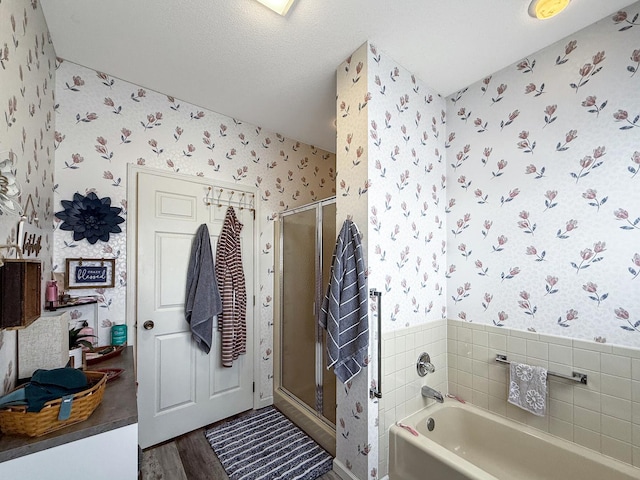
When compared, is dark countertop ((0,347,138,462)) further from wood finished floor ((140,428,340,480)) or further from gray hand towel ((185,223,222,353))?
wood finished floor ((140,428,340,480))

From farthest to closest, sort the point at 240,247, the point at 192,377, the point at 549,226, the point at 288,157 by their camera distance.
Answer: the point at 288,157
the point at 240,247
the point at 192,377
the point at 549,226

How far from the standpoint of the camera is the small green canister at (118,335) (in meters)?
1.85

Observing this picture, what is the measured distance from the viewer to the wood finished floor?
5.81 feet

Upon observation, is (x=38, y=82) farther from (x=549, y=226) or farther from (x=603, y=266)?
(x=603, y=266)

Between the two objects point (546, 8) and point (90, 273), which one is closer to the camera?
point (546, 8)

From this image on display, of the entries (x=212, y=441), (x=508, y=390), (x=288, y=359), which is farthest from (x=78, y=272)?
(x=508, y=390)

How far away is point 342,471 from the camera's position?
175 centimetres

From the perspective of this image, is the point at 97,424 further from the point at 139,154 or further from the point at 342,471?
the point at 139,154

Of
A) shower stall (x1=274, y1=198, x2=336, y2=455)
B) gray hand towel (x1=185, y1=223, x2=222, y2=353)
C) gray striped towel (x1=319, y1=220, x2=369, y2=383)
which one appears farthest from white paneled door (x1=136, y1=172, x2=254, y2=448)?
gray striped towel (x1=319, y1=220, x2=369, y2=383)

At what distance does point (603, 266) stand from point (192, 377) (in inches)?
107

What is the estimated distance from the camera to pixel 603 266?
1449 millimetres

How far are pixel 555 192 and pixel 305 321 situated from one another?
6.17 feet

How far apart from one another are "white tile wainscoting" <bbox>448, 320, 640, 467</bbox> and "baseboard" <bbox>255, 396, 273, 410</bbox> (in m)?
1.64

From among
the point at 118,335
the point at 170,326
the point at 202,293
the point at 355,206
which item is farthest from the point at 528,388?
the point at 118,335
